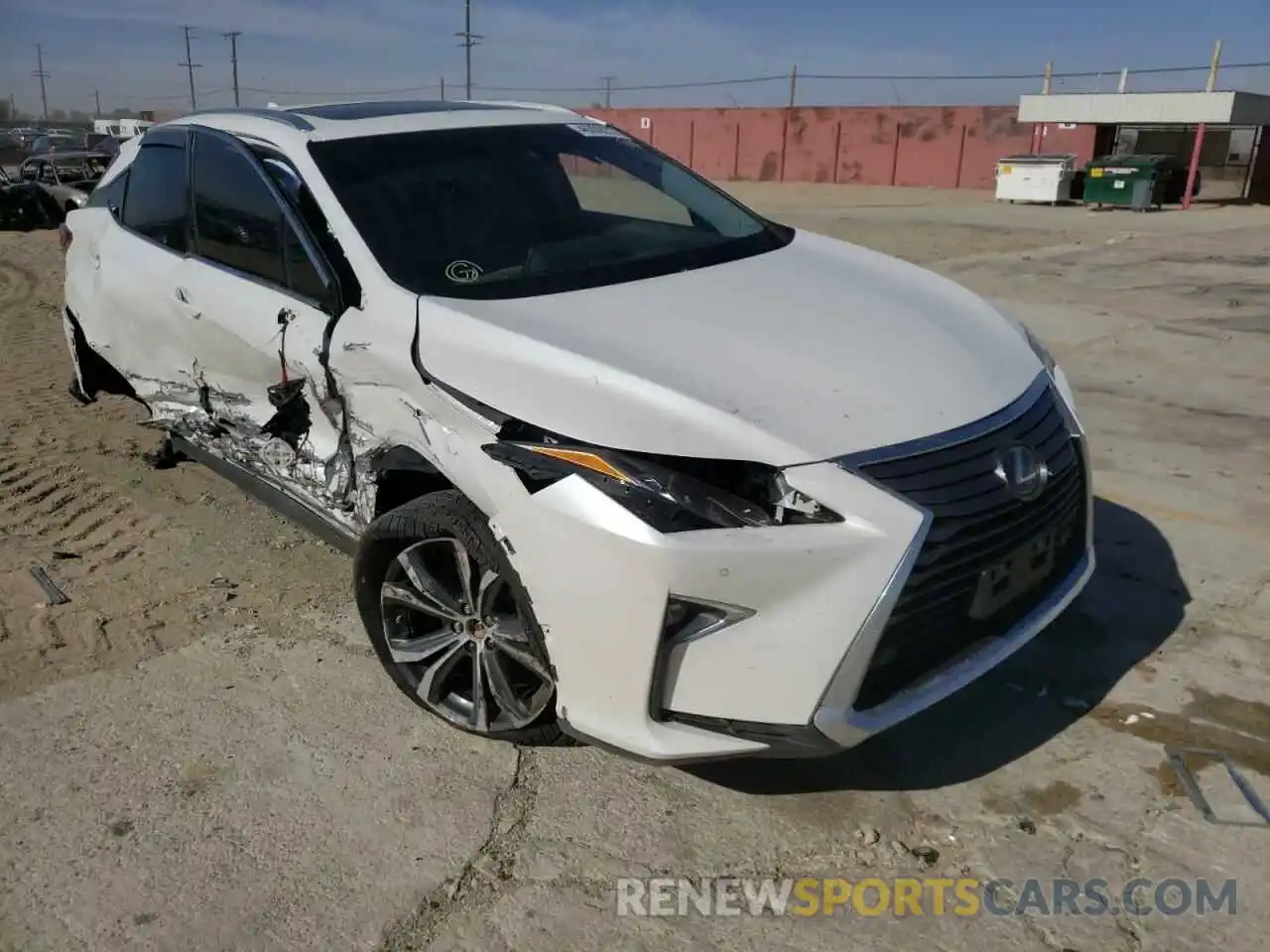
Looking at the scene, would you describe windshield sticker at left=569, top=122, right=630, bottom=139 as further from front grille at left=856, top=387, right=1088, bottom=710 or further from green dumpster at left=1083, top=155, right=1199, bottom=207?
green dumpster at left=1083, top=155, right=1199, bottom=207

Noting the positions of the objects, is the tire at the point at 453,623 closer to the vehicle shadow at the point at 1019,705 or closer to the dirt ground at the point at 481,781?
the dirt ground at the point at 481,781

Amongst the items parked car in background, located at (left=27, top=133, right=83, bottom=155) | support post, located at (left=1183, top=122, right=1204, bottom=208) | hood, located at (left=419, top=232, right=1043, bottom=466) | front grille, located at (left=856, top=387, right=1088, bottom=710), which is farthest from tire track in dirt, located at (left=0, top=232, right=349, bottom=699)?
support post, located at (left=1183, top=122, right=1204, bottom=208)

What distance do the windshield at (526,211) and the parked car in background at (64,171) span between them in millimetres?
16957

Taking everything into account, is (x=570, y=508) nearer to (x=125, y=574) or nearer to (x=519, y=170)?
(x=519, y=170)

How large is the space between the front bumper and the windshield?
1.03 meters

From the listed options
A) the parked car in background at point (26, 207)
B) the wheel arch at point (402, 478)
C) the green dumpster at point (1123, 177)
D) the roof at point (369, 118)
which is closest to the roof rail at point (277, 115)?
the roof at point (369, 118)

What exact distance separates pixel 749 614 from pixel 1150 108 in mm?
26307

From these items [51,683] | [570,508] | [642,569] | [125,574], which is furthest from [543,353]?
[125,574]

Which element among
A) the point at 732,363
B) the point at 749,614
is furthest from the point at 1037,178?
the point at 749,614

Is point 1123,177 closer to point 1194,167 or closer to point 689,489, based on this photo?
point 1194,167

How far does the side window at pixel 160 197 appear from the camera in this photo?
422 centimetres

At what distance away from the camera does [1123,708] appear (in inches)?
123

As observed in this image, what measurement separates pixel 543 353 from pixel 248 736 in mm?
1463

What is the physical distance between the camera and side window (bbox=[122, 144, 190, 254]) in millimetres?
4219
